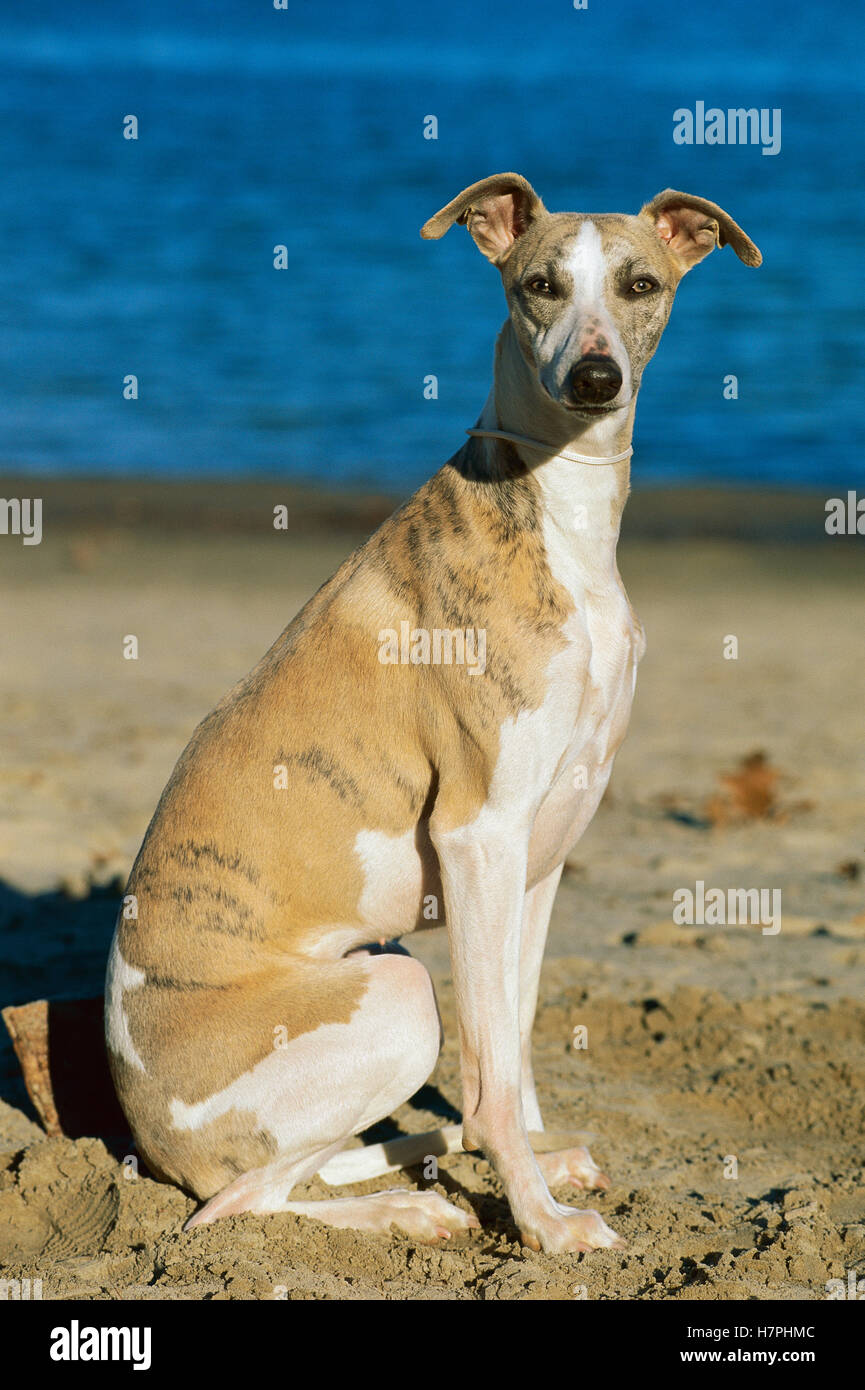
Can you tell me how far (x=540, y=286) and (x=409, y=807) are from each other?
1416 mm

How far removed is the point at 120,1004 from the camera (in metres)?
3.97

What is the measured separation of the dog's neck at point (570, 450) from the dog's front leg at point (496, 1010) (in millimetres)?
816

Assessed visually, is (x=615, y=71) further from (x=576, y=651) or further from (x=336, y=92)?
(x=576, y=651)

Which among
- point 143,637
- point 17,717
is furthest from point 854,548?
point 17,717

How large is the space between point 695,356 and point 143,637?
43.3ft

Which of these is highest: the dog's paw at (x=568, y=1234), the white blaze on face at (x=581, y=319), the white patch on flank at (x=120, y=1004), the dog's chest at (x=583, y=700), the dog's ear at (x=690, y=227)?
the dog's ear at (x=690, y=227)

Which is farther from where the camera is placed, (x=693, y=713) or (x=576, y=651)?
(x=693, y=713)

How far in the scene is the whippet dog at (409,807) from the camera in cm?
376

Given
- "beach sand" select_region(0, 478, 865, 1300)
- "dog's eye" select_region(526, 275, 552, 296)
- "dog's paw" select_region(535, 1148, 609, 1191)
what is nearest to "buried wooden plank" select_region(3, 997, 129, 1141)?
"beach sand" select_region(0, 478, 865, 1300)

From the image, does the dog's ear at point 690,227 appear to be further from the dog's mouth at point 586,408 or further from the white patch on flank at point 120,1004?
the white patch on flank at point 120,1004

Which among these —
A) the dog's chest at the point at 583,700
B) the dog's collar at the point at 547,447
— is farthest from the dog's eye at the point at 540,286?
the dog's chest at the point at 583,700

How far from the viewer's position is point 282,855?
384 centimetres

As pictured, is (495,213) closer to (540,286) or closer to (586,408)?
(540,286)

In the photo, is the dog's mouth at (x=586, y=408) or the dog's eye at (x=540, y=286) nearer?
the dog's mouth at (x=586, y=408)
